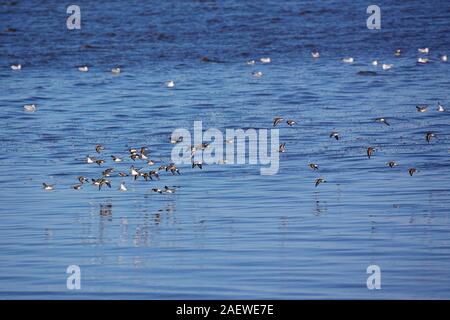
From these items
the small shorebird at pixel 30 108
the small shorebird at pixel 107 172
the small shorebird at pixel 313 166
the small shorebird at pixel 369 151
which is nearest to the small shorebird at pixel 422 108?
the small shorebird at pixel 369 151

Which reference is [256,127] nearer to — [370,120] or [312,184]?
[370,120]

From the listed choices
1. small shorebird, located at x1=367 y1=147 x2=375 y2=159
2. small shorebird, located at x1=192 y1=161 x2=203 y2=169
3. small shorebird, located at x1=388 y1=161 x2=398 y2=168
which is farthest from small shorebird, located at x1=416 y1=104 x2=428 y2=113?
small shorebird, located at x1=192 y1=161 x2=203 y2=169

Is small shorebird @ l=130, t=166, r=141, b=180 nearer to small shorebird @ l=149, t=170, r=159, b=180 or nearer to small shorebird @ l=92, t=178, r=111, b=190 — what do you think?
small shorebird @ l=149, t=170, r=159, b=180

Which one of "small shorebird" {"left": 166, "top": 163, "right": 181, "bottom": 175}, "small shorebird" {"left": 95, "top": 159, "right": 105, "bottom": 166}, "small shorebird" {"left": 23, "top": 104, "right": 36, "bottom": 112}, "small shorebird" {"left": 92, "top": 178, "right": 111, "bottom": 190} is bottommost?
"small shorebird" {"left": 92, "top": 178, "right": 111, "bottom": 190}

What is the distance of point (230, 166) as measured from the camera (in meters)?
26.9

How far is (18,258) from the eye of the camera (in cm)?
1825

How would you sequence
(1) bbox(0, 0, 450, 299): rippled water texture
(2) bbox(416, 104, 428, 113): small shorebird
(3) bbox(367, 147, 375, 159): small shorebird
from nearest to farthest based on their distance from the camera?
(1) bbox(0, 0, 450, 299): rippled water texture
(3) bbox(367, 147, 375, 159): small shorebird
(2) bbox(416, 104, 428, 113): small shorebird

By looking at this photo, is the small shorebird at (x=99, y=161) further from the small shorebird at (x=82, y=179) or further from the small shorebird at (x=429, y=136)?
the small shorebird at (x=429, y=136)

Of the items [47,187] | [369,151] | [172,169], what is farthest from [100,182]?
[369,151]

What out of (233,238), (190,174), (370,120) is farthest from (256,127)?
(233,238)

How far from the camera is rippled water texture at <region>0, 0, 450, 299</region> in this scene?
1717cm

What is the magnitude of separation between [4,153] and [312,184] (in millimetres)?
9537

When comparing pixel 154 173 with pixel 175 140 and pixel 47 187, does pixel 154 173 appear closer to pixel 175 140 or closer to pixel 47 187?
pixel 47 187

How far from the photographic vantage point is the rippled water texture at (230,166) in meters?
17.2
